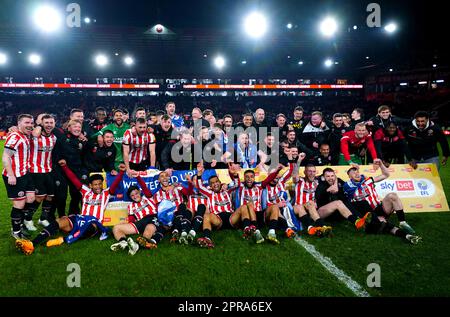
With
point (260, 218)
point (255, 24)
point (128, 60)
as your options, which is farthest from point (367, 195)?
point (128, 60)

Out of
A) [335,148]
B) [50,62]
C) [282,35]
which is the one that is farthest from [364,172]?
[50,62]

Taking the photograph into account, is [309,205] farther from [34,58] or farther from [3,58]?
[3,58]

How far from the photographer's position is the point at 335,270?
3.51m

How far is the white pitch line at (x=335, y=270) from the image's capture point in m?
3.08

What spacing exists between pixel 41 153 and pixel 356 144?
6.04 m

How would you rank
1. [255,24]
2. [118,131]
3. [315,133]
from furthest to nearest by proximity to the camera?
[255,24] < [315,133] < [118,131]

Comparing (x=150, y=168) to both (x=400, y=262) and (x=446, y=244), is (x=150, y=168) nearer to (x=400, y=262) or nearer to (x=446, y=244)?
(x=400, y=262)

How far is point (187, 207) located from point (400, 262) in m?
3.18

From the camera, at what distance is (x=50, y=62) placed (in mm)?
29312

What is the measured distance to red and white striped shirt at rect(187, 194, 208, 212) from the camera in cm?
501

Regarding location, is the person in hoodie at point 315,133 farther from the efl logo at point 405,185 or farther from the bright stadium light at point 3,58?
the bright stadium light at point 3,58

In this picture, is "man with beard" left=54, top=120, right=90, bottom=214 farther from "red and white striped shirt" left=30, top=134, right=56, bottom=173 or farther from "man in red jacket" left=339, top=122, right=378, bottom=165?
"man in red jacket" left=339, top=122, right=378, bottom=165

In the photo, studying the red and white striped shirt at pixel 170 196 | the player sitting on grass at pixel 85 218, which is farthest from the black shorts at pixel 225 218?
the player sitting on grass at pixel 85 218
